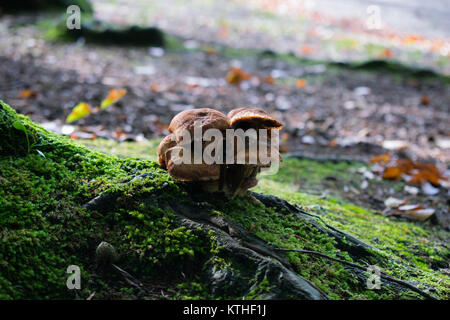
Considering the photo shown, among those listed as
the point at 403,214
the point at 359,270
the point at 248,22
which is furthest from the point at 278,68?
the point at 359,270

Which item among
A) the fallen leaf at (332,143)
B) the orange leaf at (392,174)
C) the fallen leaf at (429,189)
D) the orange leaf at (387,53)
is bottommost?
the fallen leaf at (429,189)

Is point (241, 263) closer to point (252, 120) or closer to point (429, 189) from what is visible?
point (252, 120)

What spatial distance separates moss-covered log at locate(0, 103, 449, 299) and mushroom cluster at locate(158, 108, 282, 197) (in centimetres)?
22

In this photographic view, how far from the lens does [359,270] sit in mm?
2170

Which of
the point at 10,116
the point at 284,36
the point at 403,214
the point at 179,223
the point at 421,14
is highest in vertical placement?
the point at 421,14

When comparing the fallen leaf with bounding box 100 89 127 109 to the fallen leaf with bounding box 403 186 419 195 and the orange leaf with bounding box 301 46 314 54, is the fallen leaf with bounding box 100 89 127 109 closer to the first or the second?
the fallen leaf with bounding box 403 186 419 195

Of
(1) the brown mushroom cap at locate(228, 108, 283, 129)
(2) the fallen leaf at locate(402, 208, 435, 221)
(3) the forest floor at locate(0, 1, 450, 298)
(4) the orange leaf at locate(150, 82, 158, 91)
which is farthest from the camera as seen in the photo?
(4) the orange leaf at locate(150, 82, 158, 91)

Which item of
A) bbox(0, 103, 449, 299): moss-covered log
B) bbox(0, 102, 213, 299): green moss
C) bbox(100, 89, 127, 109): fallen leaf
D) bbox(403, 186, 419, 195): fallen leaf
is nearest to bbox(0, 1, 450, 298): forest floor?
bbox(403, 186, 419, 195): fallen leaf

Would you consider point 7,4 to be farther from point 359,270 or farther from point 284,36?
point 359,270

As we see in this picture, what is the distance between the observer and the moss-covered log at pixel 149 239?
1835 millimetres

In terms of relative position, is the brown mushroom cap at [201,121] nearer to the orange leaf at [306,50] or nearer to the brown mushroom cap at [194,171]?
the brown mushroom cap at [194,171]

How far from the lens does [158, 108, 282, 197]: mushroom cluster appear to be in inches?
78.0

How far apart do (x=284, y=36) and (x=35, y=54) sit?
7123 millimetres

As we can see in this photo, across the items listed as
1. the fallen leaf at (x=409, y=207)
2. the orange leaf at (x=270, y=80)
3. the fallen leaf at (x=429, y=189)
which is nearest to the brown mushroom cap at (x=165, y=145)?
the fallen leaf at (x=409, y=207)
